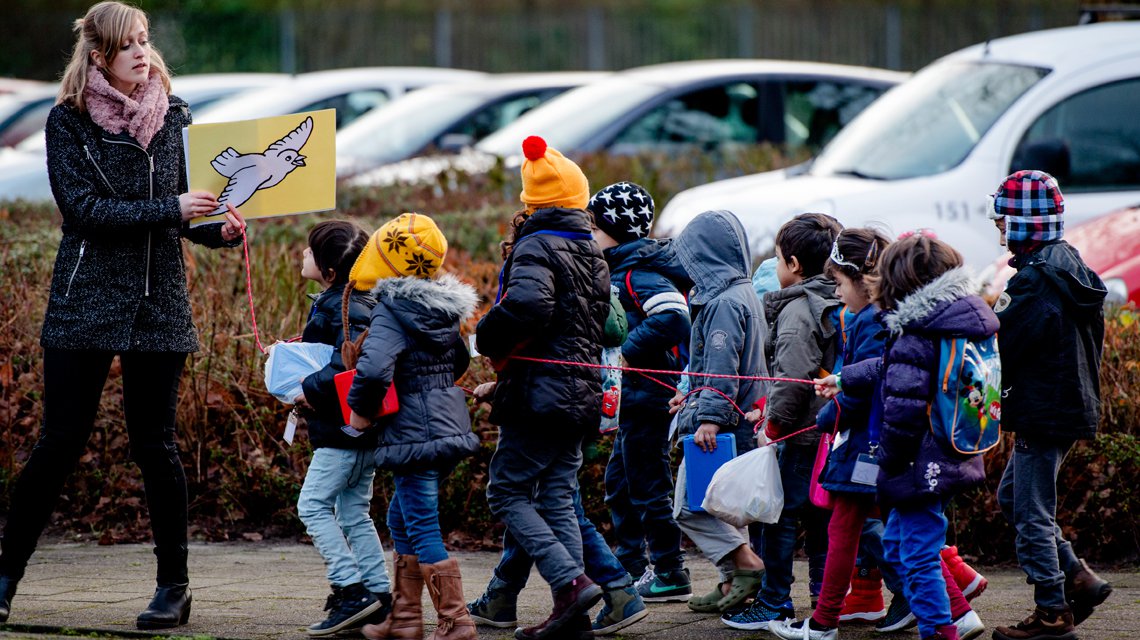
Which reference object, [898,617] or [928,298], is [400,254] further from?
[898,617]

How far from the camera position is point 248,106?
16.4m

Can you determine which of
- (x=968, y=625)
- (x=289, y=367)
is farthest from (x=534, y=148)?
(x=968, y=625)

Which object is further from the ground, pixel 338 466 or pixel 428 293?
pixel 428 293

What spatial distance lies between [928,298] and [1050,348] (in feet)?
1.86

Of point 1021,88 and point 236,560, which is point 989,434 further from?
point 1021,88

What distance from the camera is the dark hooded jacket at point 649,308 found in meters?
5.75

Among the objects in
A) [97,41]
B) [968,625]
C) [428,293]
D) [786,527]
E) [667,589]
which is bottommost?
[667,589]

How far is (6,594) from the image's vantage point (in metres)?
5.23

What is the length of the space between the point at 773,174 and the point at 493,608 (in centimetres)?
617

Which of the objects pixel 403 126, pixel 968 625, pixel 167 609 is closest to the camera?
pixel 968 625

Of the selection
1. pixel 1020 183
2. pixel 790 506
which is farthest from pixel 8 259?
pixel 1020 183

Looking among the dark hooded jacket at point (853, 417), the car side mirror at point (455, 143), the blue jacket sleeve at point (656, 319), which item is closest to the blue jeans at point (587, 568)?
the blue jacket sleeve at point (656, 319)

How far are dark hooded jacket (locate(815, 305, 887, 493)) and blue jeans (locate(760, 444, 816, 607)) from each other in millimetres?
362

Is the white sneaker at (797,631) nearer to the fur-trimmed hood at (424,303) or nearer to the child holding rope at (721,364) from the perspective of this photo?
the child holding rope at (721,364)
